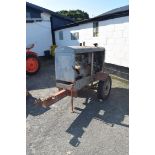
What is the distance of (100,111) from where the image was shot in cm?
561

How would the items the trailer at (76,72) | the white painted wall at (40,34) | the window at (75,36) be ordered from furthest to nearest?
the white painted wall at (40,34) → the window at (75,36) → the trailer at (76,72)

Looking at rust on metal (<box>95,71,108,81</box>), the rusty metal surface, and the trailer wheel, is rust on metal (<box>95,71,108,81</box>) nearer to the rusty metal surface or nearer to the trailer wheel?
the rusty metal surface

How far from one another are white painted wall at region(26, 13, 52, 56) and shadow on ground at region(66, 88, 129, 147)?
10.8 meters

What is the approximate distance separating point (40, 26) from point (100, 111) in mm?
12924

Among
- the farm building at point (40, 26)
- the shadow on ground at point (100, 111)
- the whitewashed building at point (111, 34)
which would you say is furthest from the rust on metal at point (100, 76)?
the farm building at point (40, 26)

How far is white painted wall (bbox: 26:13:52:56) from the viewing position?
1665 cm

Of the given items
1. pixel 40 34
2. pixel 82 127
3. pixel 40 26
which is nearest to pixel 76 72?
pixel 82 127

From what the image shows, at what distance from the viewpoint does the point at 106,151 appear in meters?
3.83

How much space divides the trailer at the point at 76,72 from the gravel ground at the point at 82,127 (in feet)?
1.40

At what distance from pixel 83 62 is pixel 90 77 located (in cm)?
52

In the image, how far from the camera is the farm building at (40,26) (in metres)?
16.5

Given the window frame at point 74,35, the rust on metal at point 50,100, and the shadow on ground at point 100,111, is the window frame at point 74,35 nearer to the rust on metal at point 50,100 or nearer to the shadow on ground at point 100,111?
the shadow on ground at point 100,111

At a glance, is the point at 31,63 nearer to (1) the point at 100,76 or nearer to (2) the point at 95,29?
(2) the point at 95,29
